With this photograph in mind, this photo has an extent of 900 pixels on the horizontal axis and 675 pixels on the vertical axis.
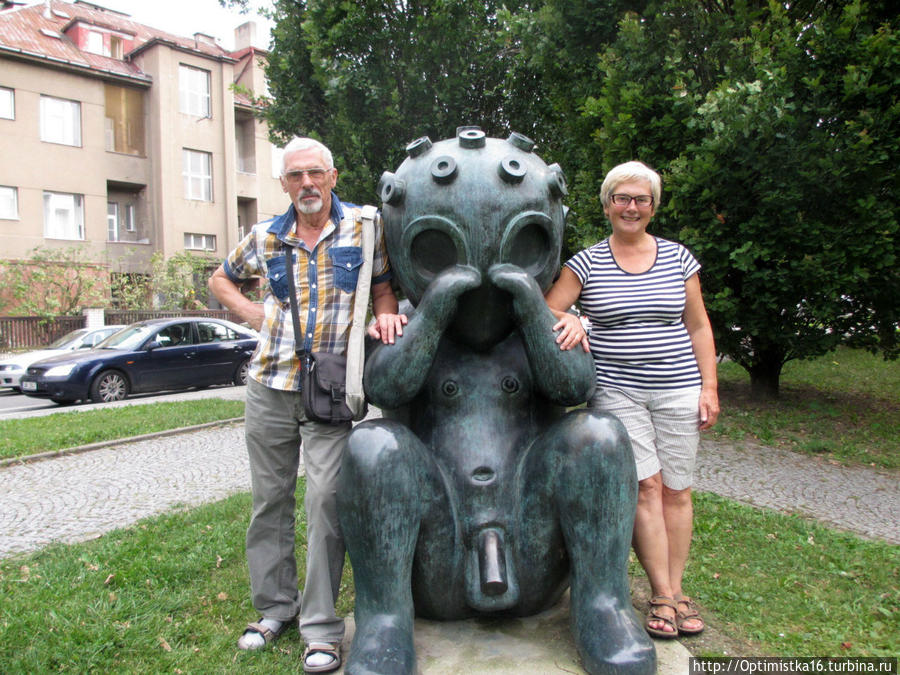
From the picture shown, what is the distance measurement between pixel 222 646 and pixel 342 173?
6.77 metres

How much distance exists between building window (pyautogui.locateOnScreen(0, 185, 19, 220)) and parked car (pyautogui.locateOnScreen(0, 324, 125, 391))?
409 inches

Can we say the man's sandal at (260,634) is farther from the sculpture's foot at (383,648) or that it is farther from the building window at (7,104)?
the building window at (7,104)

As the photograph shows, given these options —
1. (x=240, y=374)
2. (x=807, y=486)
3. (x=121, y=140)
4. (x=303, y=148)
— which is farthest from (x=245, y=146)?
(x=303, y=148)

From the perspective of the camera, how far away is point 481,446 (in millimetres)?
2771

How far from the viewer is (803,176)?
6230 mm

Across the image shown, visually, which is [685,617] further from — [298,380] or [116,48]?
[116,48]

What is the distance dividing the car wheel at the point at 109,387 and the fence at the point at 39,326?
23.8 feet

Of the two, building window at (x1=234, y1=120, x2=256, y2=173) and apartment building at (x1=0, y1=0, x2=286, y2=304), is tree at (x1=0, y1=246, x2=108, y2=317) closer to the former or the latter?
apartment building at (x1=0, y1=0, x2=286, y2=304)

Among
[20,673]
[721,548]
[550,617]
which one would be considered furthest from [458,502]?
[721,548]

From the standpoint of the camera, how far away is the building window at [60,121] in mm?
23000

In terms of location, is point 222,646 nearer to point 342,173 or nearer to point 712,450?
point 712,450

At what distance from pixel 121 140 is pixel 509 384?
25870 millimetres

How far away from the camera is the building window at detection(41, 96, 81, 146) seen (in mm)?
23000

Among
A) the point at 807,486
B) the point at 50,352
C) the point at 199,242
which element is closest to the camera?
the point at 807,486
